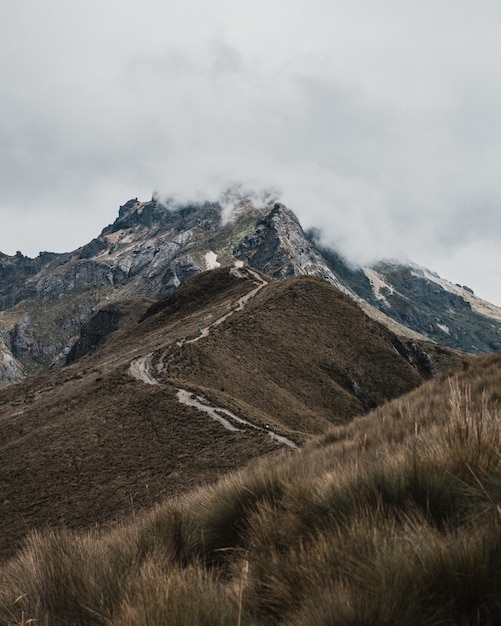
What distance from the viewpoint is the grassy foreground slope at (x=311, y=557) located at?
195cm

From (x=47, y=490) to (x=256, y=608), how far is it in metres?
29.1

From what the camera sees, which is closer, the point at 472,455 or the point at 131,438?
the point at 472,455

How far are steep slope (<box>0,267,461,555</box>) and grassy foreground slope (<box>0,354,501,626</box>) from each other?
3.52 metres

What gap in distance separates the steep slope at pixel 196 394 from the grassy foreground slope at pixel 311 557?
3.52 m

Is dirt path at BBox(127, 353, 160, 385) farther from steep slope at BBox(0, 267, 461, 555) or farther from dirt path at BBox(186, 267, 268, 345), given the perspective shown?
dirt path at BBox(186, 267, 268, 345)

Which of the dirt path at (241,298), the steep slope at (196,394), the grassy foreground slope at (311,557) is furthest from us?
the dirt path at (241,298)

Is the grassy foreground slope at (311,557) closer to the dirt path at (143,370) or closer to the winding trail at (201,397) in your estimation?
the winding trail at (201,397)

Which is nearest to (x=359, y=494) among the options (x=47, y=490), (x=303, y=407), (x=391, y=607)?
(x=391, y=607)

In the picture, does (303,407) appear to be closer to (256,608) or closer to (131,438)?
(131,438)

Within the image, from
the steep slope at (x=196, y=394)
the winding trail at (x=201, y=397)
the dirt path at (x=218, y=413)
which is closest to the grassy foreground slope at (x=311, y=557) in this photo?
the steep slope at (x=196, y=394)

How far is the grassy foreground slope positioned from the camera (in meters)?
1.95

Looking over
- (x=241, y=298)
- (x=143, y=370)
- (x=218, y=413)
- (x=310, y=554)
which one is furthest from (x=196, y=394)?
(x=241, y=298)

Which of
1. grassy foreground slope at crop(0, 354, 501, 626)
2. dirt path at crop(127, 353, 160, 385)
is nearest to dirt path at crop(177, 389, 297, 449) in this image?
dirt path at crop(127, 353, 160, 385)

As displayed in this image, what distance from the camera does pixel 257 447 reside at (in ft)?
84.1
